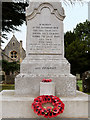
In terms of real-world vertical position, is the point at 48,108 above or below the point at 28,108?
above

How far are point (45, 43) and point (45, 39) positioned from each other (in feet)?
0.42

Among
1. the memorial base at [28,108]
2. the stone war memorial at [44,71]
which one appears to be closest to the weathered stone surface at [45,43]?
the stone war memorial at [44,71]

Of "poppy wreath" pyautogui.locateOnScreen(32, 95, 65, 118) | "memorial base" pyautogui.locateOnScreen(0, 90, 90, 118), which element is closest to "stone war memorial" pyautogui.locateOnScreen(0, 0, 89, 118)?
"memorial base" pyautogui.locateOnScreen(0, 90, 90, 118)

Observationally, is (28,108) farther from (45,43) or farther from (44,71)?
(45,43)

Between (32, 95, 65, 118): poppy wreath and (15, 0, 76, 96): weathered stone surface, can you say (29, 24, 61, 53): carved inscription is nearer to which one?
(15, 0, 76, 96): weathered stone surface

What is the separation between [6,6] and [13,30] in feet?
6.81

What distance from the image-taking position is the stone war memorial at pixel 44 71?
379 cm

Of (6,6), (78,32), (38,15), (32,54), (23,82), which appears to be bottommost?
(23,82)

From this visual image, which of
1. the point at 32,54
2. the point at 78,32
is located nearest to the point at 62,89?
the point at 32,54

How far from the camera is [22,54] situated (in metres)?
35.5

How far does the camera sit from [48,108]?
127 inches

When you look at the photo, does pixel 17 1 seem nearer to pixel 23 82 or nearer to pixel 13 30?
pixel 13 30

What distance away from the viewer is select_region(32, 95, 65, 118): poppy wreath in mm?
3172

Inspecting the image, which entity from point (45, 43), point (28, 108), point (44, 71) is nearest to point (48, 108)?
point (28, 108)
